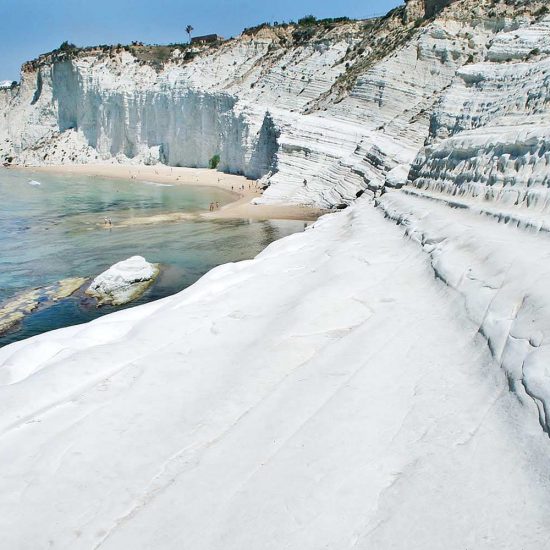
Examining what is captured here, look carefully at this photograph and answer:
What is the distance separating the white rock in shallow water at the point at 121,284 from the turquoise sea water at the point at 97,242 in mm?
333

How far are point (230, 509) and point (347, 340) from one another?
2.03m

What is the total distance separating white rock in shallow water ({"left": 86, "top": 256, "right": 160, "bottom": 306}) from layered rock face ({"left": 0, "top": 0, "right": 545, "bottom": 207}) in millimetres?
9847

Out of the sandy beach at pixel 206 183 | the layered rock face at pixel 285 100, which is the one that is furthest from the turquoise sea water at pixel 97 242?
the layered rock face at pixel 285 100

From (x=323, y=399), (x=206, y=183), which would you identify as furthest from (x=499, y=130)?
(x=206, y=183)

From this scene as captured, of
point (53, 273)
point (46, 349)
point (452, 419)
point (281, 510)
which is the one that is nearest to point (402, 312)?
point (452, 419)

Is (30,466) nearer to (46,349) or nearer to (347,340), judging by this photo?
(46,349)

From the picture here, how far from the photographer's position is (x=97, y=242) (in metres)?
19.7

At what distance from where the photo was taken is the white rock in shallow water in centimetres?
1256

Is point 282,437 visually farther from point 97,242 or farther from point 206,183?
point 206,183

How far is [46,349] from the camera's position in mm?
5020

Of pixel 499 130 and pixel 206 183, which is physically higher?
pixel 499 130

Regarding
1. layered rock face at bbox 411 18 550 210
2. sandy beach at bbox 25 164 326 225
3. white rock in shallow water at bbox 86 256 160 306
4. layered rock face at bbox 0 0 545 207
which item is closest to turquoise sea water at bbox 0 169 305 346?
white rock in shallow water at bbox 86 256 160 306

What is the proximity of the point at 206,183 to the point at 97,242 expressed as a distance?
24737mm

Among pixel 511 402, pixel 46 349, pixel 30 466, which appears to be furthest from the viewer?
pixel 46 349
